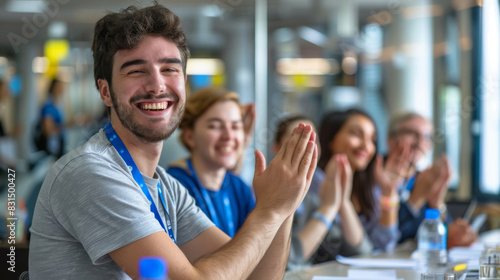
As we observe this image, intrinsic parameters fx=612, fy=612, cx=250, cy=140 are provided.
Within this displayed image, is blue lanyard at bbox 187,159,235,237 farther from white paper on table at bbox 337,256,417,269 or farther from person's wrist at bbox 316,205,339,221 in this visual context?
person's wrist at bbox 316,205,339,221

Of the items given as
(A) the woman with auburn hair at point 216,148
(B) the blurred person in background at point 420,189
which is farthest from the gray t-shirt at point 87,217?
(B) the blurred person in background at point 420,189

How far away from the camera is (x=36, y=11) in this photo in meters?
7.50

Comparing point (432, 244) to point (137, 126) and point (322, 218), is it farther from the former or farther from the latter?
point (137, 126)

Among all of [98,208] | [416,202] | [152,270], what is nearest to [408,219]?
[416,202]

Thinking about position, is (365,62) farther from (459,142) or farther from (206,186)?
(206,186)

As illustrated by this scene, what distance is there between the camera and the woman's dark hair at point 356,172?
3.13 metres

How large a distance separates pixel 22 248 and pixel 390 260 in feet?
4.47

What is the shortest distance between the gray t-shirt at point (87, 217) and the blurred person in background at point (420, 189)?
1933 millimetres

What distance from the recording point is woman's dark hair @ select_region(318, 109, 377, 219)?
10.3 ft

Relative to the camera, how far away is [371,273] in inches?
76.7

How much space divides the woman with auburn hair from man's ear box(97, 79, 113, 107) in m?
0.88

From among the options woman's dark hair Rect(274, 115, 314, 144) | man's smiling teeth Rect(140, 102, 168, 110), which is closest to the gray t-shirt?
man's smiling teeth Rect(140, 102, 168, 110)

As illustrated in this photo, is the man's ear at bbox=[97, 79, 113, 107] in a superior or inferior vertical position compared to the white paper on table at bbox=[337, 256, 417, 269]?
superior

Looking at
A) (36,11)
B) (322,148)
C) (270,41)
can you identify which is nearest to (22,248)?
(322,148)
